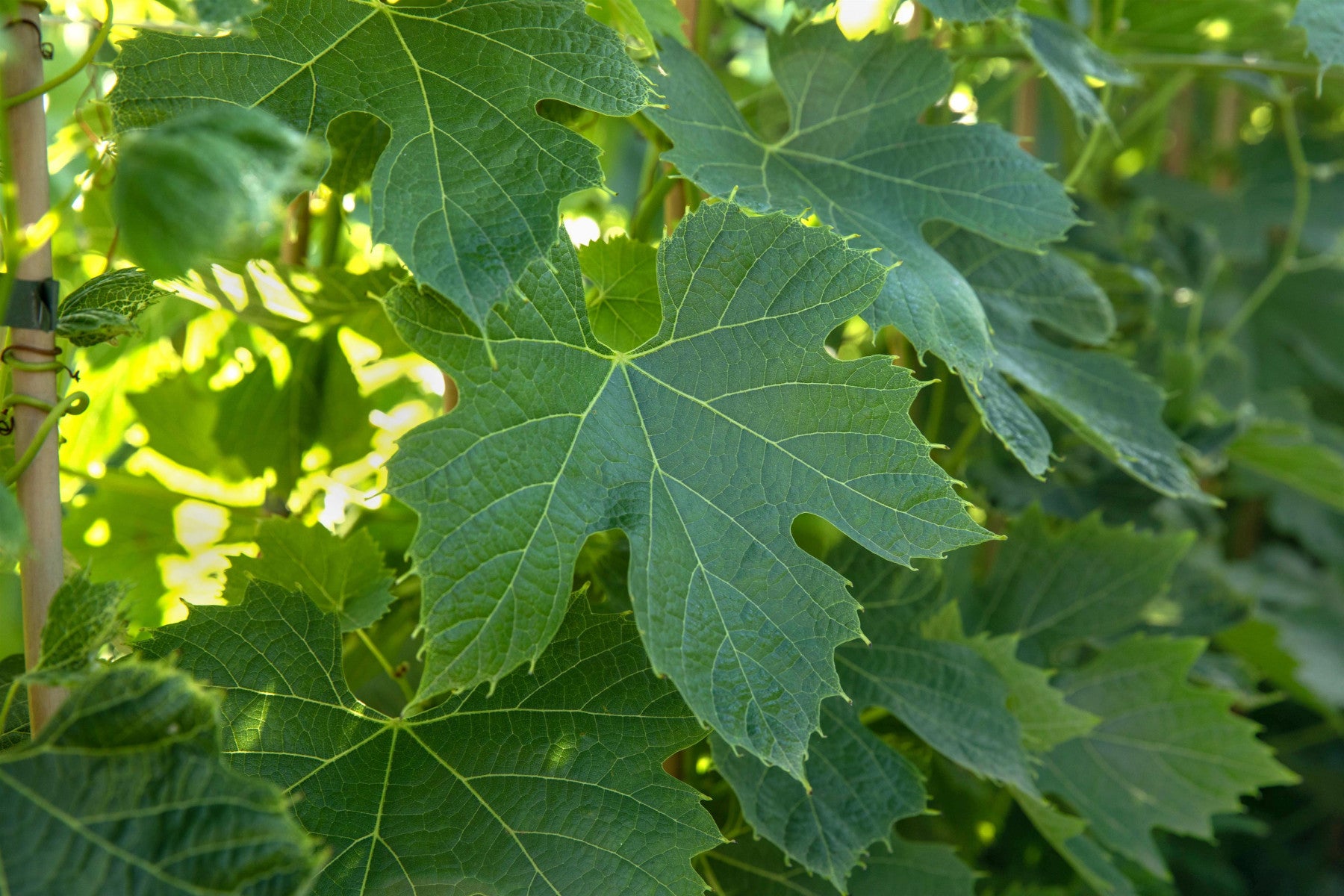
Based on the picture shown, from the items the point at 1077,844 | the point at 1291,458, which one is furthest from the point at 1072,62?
the point at 1077,844

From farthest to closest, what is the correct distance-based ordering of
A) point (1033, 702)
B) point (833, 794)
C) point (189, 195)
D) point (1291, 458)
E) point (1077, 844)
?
point (1291, 458) → point (1077, 844) → point (1033, 702) → point (833, 794) → point (189, 195)

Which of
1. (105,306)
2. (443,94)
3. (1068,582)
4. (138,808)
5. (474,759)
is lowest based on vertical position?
(1068,582)

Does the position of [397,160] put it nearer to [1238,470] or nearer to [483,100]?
[483,100]

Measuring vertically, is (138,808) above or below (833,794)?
above

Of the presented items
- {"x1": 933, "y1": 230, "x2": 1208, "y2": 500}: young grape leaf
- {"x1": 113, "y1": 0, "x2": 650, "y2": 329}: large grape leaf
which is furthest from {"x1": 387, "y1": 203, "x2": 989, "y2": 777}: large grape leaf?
{"x1": 933, "y1": 230, "x2": 1208, "y2": 500}: young grape leaf

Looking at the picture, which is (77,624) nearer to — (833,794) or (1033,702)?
(833,794)
